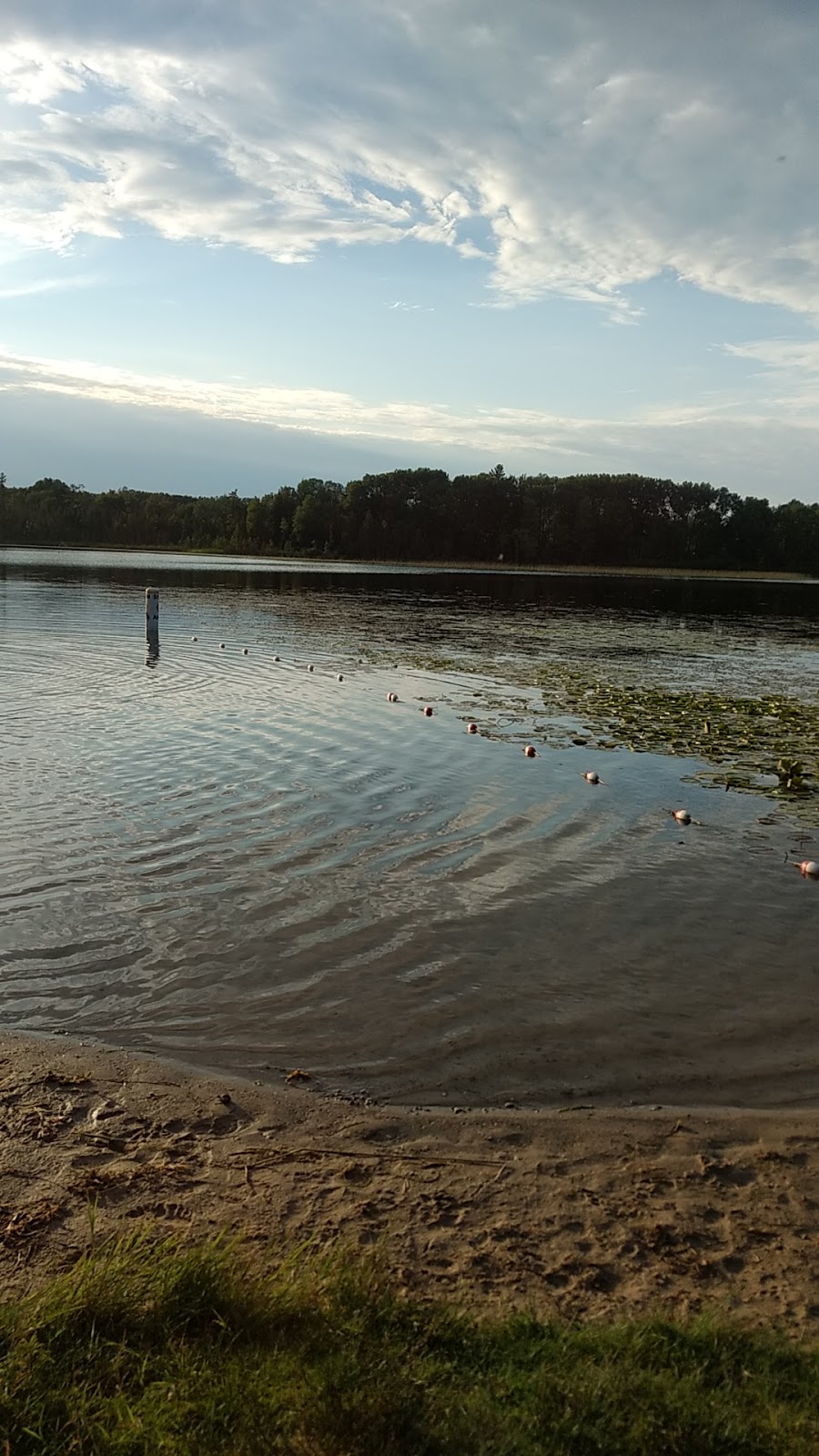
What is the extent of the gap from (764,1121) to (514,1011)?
75.2 inches

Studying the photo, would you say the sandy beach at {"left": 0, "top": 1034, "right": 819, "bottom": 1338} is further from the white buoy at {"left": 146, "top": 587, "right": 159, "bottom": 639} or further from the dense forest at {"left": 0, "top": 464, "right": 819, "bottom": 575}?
the dense forest at {"left": 0, "top": 464, "right": 819, "bottom": 575}

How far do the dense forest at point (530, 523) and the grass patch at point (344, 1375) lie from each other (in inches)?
5856

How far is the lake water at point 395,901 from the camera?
20.9 ft

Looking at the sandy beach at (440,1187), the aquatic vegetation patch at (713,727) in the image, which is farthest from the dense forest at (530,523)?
the sandy beach at (440,1187)

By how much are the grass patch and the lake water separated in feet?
6.95

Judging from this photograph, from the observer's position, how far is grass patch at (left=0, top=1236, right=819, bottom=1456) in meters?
3.08

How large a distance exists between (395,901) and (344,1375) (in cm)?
574

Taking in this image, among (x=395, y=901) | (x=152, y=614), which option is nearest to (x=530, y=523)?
(x=152, y=614)

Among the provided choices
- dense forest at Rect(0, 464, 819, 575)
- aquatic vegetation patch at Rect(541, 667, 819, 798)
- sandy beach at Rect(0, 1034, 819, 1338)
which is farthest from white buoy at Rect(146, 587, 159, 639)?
dense forest at Rect(0, 464, 819, 575)

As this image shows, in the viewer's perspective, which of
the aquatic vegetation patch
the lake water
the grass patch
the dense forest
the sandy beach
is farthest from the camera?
the dense forest

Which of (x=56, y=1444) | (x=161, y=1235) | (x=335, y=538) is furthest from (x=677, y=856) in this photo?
(x=335, y=538)

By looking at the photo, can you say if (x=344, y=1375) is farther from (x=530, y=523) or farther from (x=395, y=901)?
(x=530, y=523)

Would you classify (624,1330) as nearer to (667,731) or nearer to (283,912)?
(283,912)

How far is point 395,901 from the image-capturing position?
9.03m
